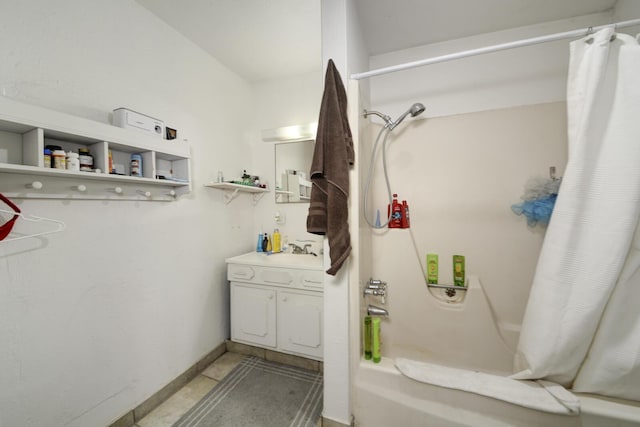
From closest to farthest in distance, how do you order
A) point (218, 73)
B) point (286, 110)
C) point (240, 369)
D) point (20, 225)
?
point (20, 225) < point (240, 369) < point (218, 73) < point (286, 110)

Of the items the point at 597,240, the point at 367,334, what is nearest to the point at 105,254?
the point at 367,334

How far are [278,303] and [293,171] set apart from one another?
1.23 metres

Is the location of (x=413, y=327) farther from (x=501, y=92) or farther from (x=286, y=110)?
(x=286, y=110)

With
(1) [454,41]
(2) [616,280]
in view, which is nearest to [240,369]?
(2) [616,280]

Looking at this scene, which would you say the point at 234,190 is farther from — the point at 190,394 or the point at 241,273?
the point at 190,394

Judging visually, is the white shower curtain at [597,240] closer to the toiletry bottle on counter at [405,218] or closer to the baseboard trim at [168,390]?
the toiletry bottle on counter at [405,218]

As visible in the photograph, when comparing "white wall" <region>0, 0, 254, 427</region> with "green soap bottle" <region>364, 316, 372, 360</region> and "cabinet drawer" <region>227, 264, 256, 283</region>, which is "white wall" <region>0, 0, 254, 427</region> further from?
"green soap bottle" <region>364, 316, 372, 360</region>

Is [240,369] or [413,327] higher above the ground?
[413,327]

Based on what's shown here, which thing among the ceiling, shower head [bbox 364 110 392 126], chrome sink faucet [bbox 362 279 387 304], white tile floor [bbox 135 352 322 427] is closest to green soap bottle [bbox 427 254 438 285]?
chrome sink faucet [bbox 362 279 387 304]

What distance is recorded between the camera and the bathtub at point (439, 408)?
0.83 m

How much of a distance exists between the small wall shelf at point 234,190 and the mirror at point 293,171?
7.4 inches

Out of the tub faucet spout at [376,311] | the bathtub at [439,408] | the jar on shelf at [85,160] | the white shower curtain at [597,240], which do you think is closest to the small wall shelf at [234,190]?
the jar on shelf at [85,160]

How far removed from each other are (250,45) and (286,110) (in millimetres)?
593

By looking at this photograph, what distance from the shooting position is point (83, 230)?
116 cm
